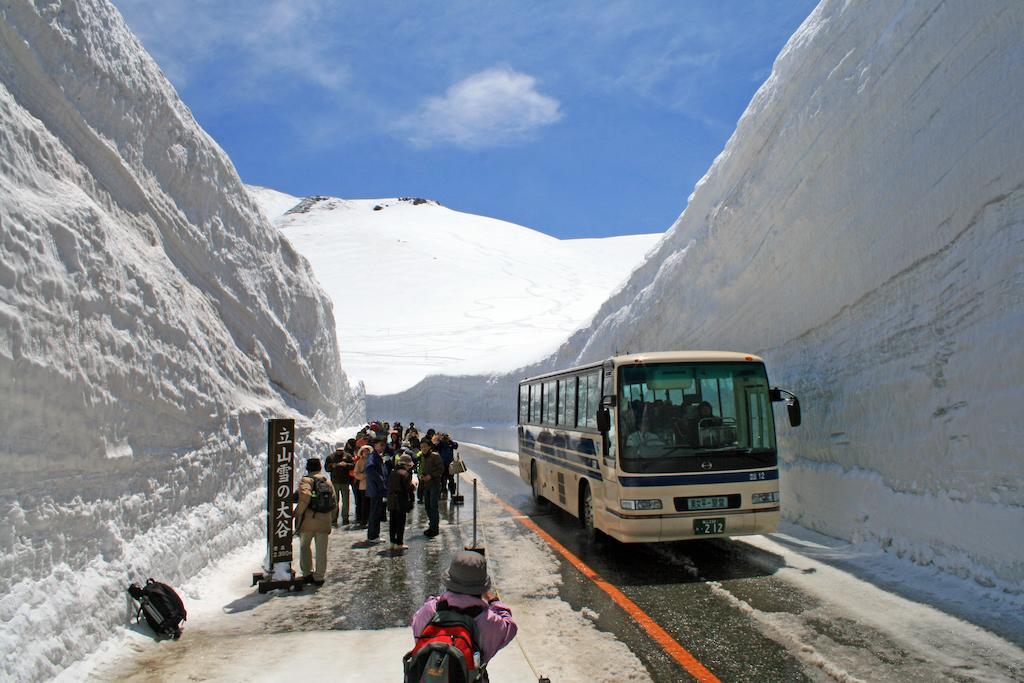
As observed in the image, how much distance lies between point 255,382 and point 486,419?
107 feet

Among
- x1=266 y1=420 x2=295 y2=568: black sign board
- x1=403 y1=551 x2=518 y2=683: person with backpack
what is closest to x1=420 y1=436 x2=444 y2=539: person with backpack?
x1=266 y1=420 x2=295 y2=568: black sign board

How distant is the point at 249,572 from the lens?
29.3ft

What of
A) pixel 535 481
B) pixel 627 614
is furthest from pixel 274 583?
pixel 535 481

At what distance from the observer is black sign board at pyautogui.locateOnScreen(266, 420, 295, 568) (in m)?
8.30

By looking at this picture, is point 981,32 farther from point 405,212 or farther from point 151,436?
point 405,212

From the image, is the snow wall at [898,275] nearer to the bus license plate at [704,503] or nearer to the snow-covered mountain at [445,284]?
the bus license plate at [704,503]

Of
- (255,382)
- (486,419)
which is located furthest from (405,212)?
(255,382)

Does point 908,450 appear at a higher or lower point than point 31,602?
higher

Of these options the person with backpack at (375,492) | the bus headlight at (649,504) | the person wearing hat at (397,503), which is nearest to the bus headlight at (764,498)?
the bus headlight at (649,504)

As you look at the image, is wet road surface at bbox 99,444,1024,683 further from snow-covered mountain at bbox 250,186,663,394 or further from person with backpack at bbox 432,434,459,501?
snow-covered mountain at bbox 250,186,663,394

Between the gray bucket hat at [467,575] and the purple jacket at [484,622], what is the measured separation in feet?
0.13

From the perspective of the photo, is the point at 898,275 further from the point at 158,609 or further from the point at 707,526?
the point at 158,609

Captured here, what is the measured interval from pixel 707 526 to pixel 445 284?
91.8m

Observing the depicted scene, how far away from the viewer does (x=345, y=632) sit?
21.4 ft
